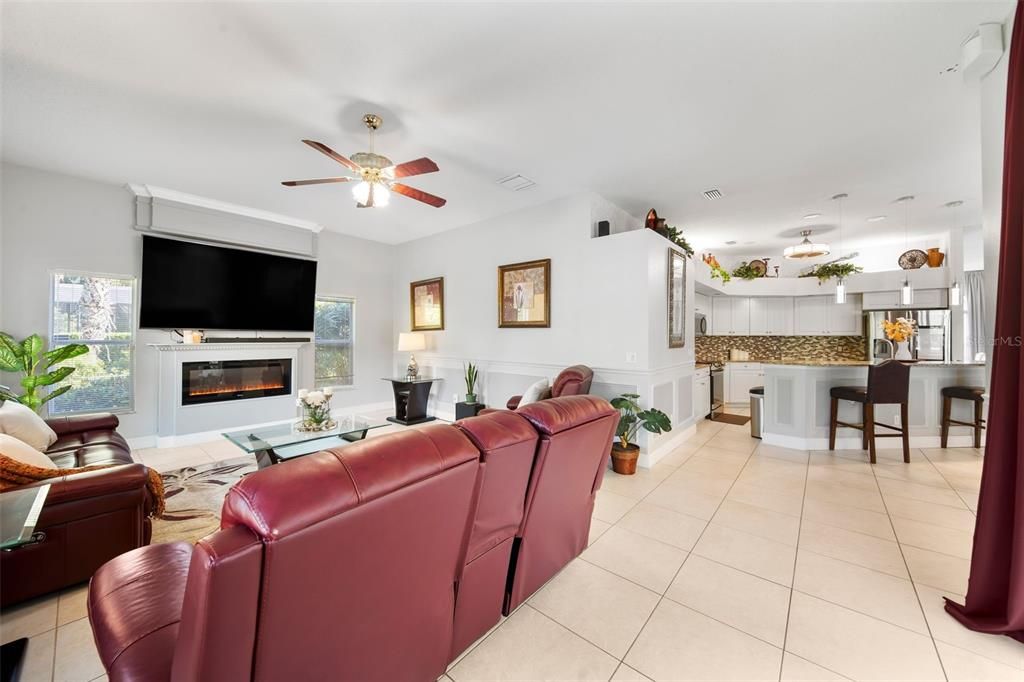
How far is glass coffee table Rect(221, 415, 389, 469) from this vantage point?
9.66 ft

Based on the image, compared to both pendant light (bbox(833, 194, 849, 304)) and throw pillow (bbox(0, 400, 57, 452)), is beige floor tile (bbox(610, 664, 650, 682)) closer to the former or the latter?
throw pillow (bbox(0, 400, 57, 452))

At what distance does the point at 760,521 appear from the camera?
2.72 metres

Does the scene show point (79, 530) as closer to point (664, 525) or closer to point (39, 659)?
point (39, 659)

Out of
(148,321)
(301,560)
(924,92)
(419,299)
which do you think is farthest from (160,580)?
(419,299)

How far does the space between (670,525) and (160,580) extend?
106 inches

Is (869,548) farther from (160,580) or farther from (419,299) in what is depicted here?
(419,299)

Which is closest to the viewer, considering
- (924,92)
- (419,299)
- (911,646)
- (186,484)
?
(911,646)

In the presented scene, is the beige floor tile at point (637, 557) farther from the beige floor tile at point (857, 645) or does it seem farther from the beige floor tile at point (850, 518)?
the beige floor tile at point (850, 518)

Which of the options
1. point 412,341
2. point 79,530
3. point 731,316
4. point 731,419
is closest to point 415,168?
point 79,530

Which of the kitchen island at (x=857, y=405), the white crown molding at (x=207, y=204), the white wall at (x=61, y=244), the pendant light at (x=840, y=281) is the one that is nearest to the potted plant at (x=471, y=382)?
the white crown molding at (x=207, y=204)

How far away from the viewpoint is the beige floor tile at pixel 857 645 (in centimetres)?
152

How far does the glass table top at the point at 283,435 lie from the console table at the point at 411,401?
2.19 meters

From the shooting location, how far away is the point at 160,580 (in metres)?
1.25

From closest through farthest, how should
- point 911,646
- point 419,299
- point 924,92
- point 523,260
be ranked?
point 911,646, point 924,92, point 523,260, point 419,299
